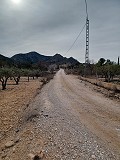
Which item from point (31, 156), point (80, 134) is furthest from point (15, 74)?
point (31, 156)

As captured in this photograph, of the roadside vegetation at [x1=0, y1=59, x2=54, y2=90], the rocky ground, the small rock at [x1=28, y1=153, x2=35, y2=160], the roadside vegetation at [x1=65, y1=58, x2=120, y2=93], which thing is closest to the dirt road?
the rocky ground

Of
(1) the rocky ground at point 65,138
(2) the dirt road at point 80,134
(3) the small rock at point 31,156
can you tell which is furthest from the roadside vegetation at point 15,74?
(3) the small rock at point 31,156

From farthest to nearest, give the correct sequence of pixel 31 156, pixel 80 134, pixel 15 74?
pixel 15 74 < pixel 80 134 < pixel 31 156

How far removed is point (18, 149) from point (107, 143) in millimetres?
3302

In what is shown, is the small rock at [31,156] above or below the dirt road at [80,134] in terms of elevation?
below

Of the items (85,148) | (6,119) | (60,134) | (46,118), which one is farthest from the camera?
(6,119)

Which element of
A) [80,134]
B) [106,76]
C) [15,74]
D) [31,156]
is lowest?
[106,76]

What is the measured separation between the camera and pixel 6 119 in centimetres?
1530

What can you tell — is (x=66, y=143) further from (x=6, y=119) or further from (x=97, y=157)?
(x=6, y=119)

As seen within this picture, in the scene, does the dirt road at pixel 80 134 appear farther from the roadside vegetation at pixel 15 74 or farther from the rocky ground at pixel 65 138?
the roadside vegetation at pixel 15 74

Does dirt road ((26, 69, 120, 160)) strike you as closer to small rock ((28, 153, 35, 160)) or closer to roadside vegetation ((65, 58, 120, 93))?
small rock ((28, 153, 35, 160))

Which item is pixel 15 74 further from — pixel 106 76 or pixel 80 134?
pixel 80 134

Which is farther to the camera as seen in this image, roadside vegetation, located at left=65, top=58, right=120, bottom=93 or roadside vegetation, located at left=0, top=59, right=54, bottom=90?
roadside vegetation, located at left=0, top=59, right=54, bottom=90

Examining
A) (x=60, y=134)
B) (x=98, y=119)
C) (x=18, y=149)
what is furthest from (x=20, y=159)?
(x=98, y=119)
